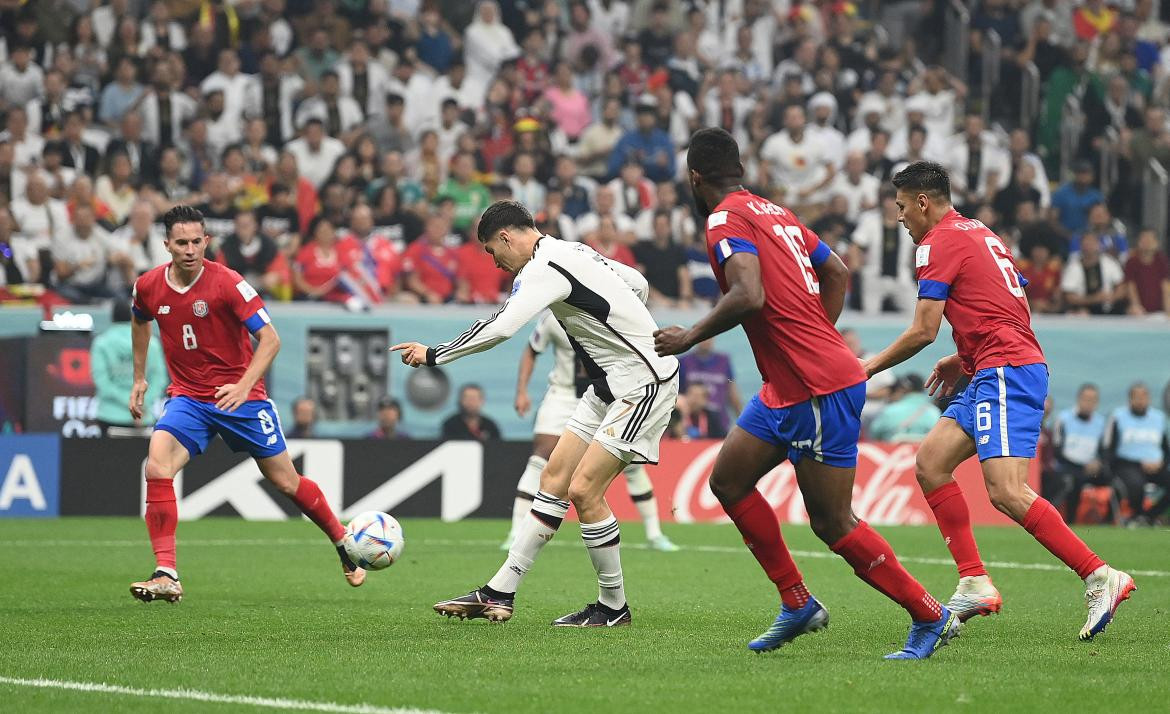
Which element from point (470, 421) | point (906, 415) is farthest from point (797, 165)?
point (470, 421)

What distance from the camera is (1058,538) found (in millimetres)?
8469

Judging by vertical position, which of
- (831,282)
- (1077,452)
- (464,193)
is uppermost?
(464,193)

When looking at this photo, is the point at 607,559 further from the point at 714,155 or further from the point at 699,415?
the point at 699,415

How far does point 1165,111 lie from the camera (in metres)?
25.8

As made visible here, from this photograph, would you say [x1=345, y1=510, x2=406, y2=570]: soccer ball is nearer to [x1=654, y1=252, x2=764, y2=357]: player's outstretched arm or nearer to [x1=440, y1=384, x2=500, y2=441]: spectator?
[x1=654, y1=252, x2=764, y2=357]: player's outstretched arm

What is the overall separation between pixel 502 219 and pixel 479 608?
2117 millimetres

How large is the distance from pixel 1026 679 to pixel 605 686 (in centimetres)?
184

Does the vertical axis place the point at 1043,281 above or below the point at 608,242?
below

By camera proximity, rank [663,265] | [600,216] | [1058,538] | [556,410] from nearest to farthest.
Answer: [1058,538] < [556,410] < [663,265] < [600,216]

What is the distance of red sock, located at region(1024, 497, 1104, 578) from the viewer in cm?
843

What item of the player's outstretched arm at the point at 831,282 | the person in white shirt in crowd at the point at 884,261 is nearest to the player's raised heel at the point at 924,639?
the player's outstretched arm at the point at 831,282

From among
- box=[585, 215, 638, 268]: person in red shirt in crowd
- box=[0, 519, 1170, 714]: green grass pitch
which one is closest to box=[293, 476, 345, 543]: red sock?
box=[0, 519, 1170, 714]: green grass pitch

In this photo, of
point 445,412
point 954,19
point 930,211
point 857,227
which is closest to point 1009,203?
point 857,227

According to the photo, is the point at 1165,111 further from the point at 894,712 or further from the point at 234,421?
the point at 894,712
